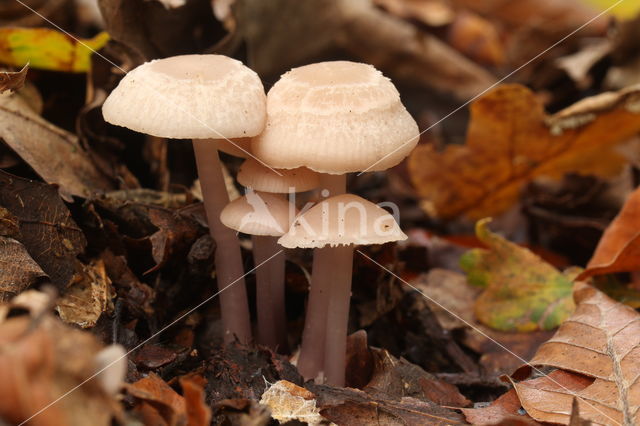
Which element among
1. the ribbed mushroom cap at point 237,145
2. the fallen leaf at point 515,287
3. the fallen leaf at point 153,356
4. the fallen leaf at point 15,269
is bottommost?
the fallen leaf at point 515,287

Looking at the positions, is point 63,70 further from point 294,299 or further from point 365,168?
point 365,168

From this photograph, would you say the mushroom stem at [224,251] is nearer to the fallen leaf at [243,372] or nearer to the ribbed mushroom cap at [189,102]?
the fallen leaf at [243,372]

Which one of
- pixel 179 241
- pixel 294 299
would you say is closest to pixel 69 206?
pixel 179 241

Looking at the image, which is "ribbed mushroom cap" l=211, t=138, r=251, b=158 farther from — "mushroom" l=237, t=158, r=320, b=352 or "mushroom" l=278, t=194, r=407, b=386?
"mushroom" l=278, t=194, r=407, b=386

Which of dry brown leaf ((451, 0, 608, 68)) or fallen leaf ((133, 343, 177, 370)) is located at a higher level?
fallen leaf ((133, 343, 177, 370))

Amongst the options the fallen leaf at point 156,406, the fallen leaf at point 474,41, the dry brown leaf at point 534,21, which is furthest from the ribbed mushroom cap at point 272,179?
the fallen leaf at point 474,41

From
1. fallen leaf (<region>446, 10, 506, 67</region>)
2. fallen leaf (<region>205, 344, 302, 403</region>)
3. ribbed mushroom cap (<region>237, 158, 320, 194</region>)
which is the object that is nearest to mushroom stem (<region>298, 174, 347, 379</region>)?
ribbed mushroom cap (<region>237, 158, 320, 194</region>)
